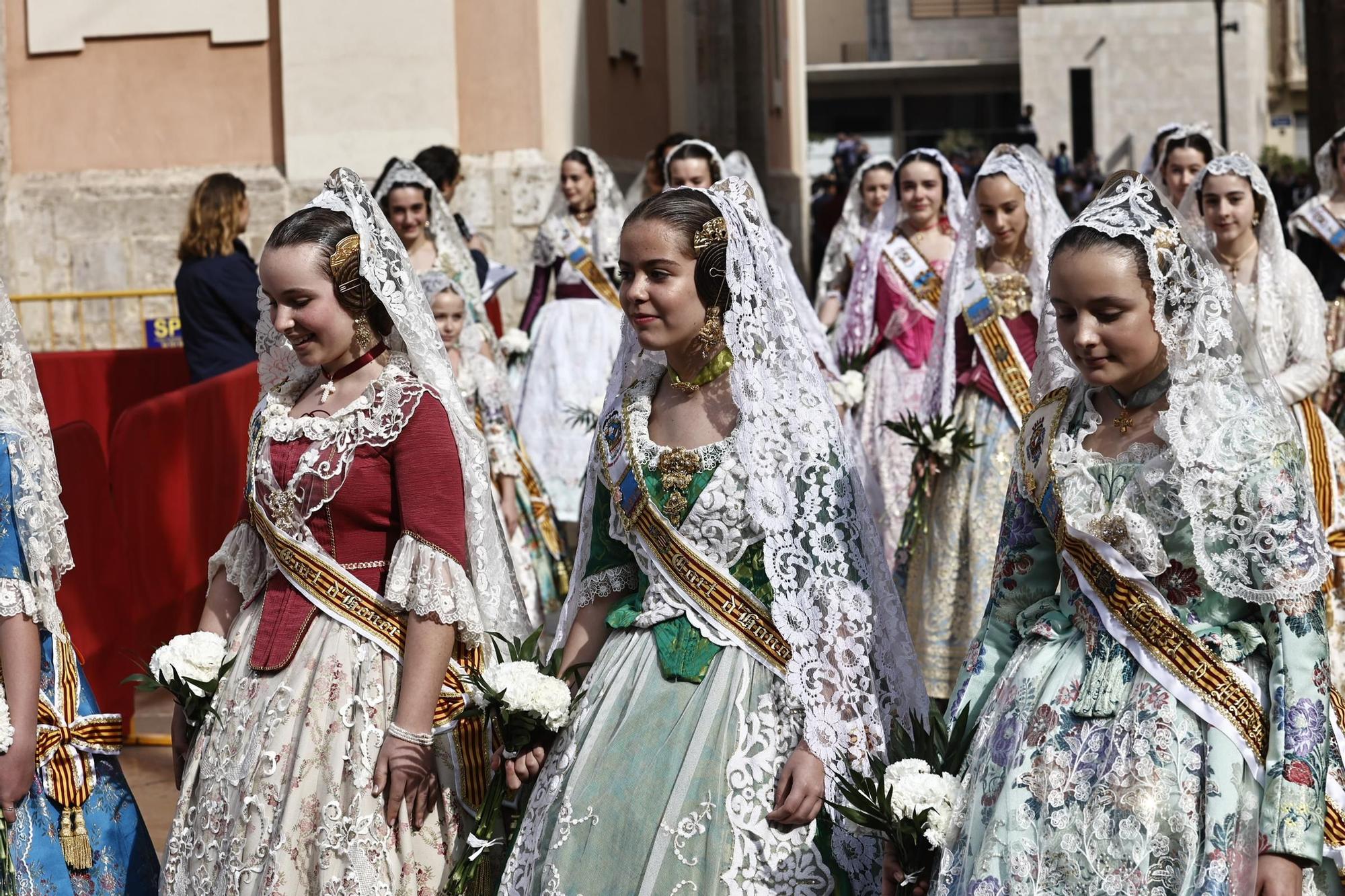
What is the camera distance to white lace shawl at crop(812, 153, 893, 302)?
9.98 m

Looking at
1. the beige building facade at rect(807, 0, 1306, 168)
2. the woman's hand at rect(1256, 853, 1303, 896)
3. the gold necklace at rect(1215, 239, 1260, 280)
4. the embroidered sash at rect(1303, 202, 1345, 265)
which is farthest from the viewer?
the beige building facade at rect(807, 0, 1306, 168)

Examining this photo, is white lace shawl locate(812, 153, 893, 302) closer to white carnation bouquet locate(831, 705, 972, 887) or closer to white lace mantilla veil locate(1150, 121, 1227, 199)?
white lace mantilla veil locate(1150, 121, 1227, 199)

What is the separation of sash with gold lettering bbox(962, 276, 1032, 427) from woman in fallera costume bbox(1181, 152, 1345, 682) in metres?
0.76

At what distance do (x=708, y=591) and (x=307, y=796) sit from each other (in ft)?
2.73

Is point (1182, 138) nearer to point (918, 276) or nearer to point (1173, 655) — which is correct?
point (918, 276)

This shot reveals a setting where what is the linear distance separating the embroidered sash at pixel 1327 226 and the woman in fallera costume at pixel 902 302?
1.50 m

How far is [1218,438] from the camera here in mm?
2982

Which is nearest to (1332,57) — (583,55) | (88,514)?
(583,55)

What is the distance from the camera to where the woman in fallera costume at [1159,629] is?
288 centimetres

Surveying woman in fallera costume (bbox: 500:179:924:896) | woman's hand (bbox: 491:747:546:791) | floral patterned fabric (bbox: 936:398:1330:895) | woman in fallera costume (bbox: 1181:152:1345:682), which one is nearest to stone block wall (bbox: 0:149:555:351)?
woman in fallera costume (bbox: 1181:152:1345:682)

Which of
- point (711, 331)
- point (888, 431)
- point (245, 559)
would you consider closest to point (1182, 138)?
point (888, 431)

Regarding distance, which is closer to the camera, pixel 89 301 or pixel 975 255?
pixel 975 255

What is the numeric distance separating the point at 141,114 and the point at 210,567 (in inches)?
380

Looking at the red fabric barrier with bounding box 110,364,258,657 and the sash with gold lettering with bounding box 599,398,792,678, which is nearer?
the sash with gold lettering with bounding box 599,398,792,678
